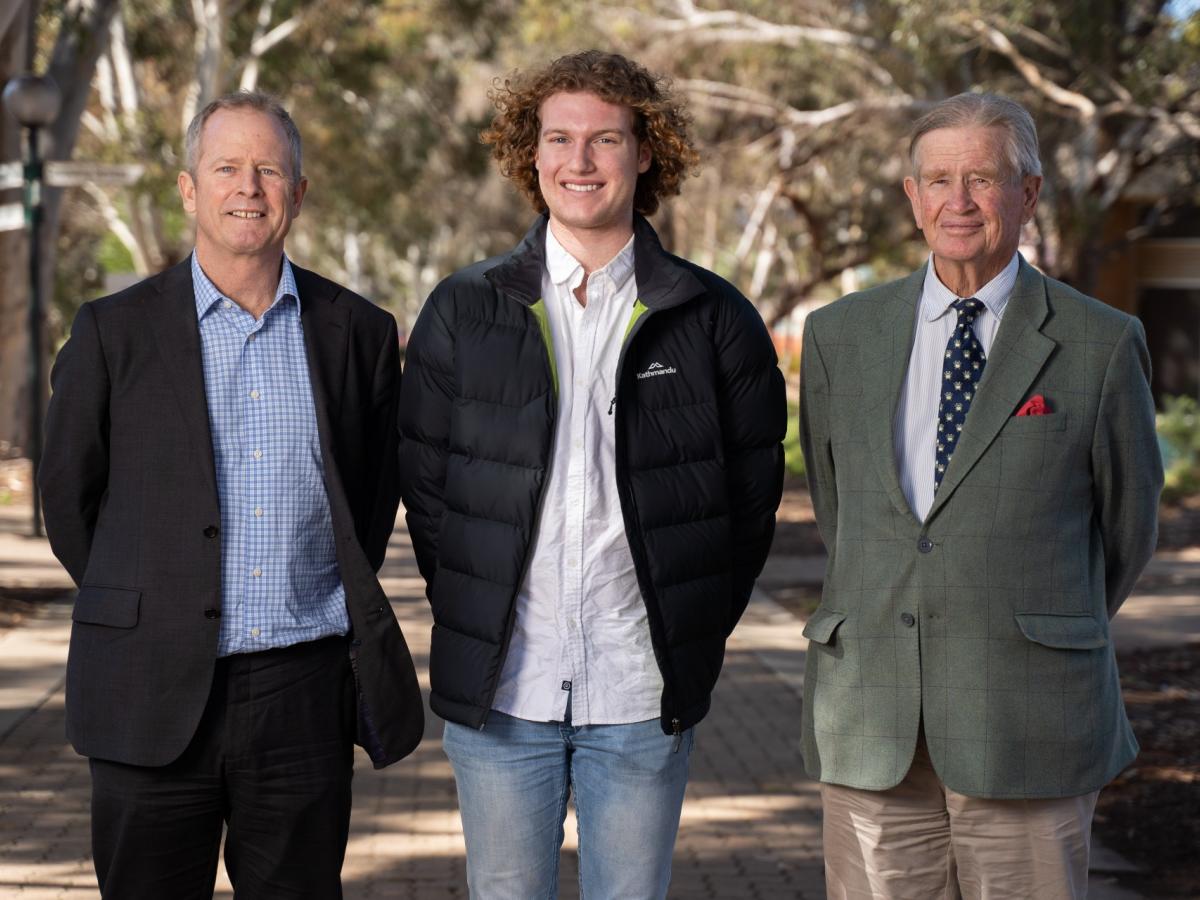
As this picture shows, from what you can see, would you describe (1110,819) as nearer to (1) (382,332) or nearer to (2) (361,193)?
(1) (382,332)

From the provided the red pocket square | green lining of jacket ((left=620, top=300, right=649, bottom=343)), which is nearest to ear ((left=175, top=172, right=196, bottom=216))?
green lining of jacket ((left=620, top=300, right=649, bottom=343))

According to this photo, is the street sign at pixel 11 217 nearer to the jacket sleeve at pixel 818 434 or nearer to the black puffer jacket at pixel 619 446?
the black puffer jacket at pixel 619 446

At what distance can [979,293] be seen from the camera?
12.0 feet

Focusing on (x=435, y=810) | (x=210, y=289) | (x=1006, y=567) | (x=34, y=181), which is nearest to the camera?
(x=1006, y=567)

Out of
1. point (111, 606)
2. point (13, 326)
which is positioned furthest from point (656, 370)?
point (13, 326)

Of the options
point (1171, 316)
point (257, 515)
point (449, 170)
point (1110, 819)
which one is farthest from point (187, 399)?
point (449, 170)

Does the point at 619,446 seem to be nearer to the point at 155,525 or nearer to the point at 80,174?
the point at 155,525

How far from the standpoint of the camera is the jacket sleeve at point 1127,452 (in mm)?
3521

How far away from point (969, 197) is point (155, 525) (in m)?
1.81

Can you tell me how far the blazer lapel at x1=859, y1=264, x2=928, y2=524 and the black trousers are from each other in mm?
1220

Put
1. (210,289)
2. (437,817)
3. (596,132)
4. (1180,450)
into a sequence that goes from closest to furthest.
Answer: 1. (596,132)
2. (210,289)
3. (437,817)
4. (1180,450)

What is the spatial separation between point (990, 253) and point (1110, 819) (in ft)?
12.4

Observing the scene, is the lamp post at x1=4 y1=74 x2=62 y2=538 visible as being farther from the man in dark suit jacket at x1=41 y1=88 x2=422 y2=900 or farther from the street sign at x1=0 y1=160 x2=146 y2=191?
the man in dark suit jacket at x1=41 y1=88 x2=422 y2=900

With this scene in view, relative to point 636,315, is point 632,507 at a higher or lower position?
lower
